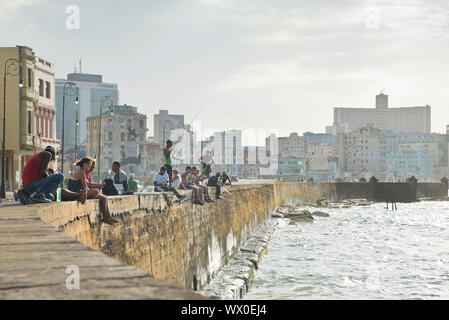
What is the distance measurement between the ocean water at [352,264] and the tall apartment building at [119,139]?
55.4 m

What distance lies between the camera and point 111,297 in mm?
2990

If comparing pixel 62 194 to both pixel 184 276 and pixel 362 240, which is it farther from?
pixel 362 240

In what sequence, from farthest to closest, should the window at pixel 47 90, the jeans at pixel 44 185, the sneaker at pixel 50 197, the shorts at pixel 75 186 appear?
the window at pixel 47 90
the shorts at pixel 75 186
the sneaker at pixel 50 197
the jeans at pixel 44 185

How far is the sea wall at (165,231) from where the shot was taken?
921 centimetres

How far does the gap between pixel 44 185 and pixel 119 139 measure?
9513cm

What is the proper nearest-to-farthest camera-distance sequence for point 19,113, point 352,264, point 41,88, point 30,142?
1. point 352,264
2. point 19,113
3. point 30,142
4. point 41,88

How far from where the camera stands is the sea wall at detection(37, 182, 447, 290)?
9.21 m

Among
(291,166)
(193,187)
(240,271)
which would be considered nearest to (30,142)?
(193,187)

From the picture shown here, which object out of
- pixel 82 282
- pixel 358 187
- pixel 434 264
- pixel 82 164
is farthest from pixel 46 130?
pixel 358 187

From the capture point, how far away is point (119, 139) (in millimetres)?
103688

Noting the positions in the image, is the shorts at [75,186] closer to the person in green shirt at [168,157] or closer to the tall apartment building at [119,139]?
the person in green shirt at [168,157]

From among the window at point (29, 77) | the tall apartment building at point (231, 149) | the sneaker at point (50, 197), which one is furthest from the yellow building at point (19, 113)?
the tall apartment building at point (231, 149)

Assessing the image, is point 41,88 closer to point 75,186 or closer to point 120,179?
point 120,179

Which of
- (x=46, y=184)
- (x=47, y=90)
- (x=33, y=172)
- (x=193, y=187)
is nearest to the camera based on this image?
(x=46, y=184)
